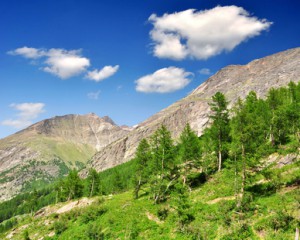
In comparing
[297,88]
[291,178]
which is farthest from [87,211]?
[297,88]

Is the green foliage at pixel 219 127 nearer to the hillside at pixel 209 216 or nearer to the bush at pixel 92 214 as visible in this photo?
the hillside at pixel 209 216

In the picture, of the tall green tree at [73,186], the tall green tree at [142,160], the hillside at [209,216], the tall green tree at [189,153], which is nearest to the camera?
the hillside at [209,216]

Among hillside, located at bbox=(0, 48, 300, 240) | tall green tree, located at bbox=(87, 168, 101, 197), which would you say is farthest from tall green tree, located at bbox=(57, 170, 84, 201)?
hillside, located at bbox=(0, 48, 300, 240)

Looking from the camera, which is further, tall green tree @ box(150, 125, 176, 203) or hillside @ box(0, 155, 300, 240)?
tall green tree @ box(150, 125, 176, 203)

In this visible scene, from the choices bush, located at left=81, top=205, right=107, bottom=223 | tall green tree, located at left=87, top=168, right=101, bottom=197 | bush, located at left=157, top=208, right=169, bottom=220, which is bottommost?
bush, located at left=157, top=208, right=169, bottom=220

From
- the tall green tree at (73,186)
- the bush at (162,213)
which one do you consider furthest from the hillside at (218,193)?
the tall green tree at (73,186)

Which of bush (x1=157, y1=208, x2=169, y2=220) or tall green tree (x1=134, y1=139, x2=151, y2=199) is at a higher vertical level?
tall green tree (x1=134, y1=139, x2=151, y2=199)

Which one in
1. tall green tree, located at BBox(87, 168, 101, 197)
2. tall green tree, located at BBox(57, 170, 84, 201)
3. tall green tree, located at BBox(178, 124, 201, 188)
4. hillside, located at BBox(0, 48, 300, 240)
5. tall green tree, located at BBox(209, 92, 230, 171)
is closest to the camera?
hillside, located at BBox(0, 48, 300, 240)

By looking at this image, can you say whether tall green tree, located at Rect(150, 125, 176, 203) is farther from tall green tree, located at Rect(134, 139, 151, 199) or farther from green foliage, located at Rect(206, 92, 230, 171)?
green foliage, located at Rect(206, 92, 230, 171)

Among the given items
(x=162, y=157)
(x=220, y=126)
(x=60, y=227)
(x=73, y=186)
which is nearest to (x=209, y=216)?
(x=162, y=157)

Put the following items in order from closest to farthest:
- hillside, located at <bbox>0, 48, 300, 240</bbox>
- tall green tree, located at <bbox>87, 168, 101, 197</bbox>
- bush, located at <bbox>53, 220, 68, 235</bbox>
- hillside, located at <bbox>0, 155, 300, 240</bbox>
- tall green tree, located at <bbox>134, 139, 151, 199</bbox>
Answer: hillside, located at <bbox>0, 155, 300, 240</bbox> → hillside, located at <bbox>0, 48, 300, 240</bbox> → bush, located at <bbox>53, 220, 68, 235</bbox> → tall green tree, located at <bbox>134, 139, 151, 199</bbox> → tall green tree, located at <bbox>87, 168, 101, 197</bbox>

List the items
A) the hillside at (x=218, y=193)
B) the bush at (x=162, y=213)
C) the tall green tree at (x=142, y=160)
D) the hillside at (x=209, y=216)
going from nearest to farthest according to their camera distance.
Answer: the hillside at (x=209, y=216), the hillside at (x=218, y=193), the bush at (x=162, y=213), the tall green tree at (x=142, y=160)

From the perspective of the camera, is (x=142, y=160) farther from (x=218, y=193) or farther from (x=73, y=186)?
(x=73, y=186)

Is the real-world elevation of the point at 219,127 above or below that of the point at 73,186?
above
